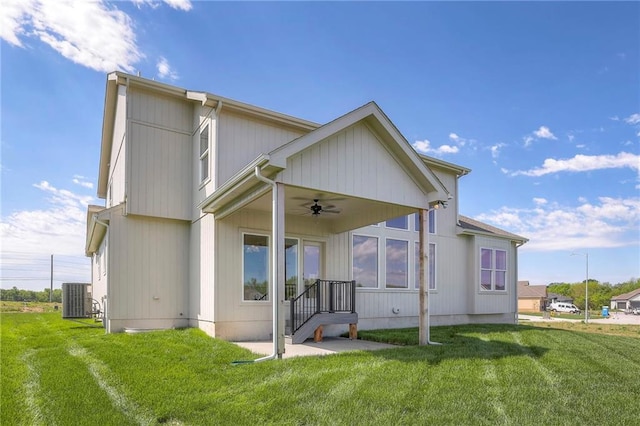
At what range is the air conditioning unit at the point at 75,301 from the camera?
40.2 ft

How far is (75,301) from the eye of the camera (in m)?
12.4

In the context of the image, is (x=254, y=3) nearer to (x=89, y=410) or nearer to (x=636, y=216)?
(x=89, y=410)

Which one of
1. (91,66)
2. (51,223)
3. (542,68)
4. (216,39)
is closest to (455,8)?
(542,68)

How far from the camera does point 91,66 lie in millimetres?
11484

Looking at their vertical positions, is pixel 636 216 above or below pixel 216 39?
below

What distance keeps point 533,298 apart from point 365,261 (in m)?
57.9

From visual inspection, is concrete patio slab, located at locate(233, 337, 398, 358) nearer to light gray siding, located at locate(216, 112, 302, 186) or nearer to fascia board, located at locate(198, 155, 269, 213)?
fascia board, located at locate(198, 155, 269, 213)

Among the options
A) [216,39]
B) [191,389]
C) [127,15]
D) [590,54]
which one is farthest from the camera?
[590,54]

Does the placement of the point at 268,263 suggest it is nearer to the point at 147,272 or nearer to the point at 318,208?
the point at 318,208

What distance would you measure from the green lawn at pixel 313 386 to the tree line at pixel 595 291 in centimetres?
6065

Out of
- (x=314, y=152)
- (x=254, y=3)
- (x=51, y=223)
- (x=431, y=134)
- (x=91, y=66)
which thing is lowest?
(x=51, y=223)

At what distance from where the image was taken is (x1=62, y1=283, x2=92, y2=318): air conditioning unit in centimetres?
1224

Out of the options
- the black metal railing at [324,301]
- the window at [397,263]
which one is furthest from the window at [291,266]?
the window at [397,263]

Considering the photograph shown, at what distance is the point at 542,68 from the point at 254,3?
385 inches
